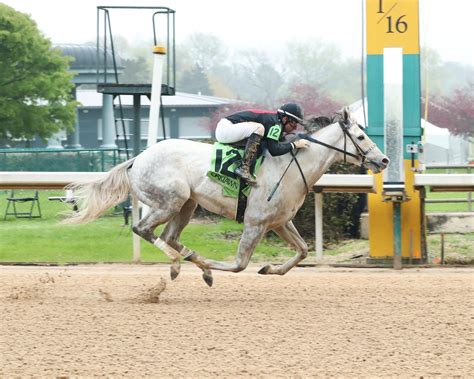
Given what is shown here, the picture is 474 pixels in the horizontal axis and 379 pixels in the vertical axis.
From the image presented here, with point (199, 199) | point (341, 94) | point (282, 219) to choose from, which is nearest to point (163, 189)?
point (199, 199)

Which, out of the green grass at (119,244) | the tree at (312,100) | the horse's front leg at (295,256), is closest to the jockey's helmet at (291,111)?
the horse's front leg at (295,256)

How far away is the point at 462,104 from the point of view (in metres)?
22.0

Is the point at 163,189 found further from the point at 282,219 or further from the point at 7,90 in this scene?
the point at 7,90

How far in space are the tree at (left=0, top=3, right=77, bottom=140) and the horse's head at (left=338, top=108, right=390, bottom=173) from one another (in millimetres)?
22600

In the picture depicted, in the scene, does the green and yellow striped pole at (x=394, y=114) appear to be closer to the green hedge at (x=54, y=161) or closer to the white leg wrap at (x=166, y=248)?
the white leg wrap at (x=166, y=248)

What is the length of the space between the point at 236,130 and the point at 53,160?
10.8m

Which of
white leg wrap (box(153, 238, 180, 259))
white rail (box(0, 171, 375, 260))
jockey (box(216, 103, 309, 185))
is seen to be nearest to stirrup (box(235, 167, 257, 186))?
jockey (box(216, 103, 309, 185))

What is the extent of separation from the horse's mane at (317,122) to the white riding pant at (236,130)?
1.89 ft

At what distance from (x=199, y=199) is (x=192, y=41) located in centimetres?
3212

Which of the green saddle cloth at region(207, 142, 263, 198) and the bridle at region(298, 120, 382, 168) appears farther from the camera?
the bridle at region(298, 120, 382, 168)

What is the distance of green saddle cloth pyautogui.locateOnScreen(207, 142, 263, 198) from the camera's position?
8.27 meters

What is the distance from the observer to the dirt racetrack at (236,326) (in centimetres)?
563

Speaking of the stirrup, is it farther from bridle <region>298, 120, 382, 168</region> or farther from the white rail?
the white rail

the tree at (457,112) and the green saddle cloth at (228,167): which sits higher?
the tree at (457,112)
